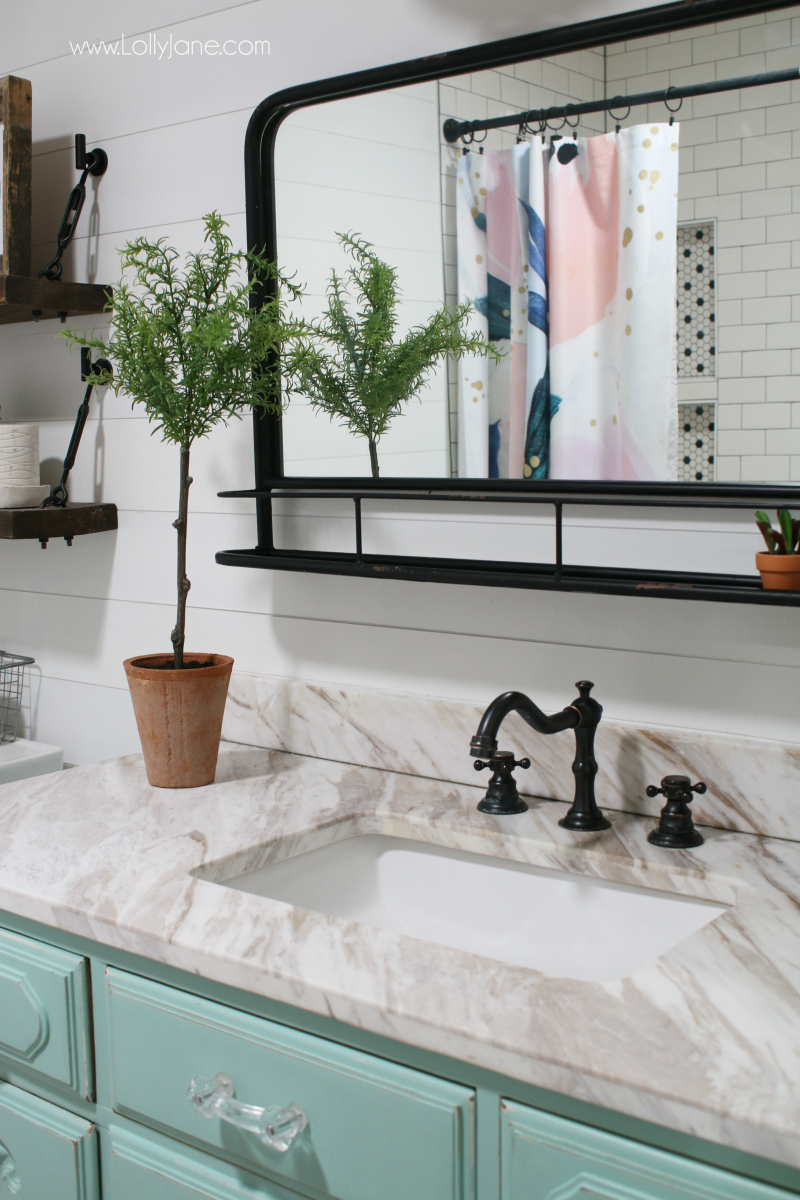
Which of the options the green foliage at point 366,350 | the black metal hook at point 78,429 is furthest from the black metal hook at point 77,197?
the green foliage at point 366,350

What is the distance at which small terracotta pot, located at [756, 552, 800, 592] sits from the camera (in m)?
1.08

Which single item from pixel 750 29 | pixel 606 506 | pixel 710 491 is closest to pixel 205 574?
pixel 606 506

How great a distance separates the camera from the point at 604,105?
47.9 inches

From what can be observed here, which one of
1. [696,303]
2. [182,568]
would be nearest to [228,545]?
[182,568]

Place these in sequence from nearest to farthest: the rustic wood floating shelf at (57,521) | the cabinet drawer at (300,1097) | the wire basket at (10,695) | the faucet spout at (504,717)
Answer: the cabinet drawer at (300,1097)
the faucet spout at (504,717)
the rustic wood floating shelf at (57,521)
the wire basket at (10,695)

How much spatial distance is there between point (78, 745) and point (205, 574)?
490 mm

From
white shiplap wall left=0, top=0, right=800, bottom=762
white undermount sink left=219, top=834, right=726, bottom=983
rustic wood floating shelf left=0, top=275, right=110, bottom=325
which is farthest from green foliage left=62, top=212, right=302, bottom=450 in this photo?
white undermount sink left=219, top=834, right=726, bottom=983

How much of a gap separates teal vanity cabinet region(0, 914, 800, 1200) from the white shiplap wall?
23.4 inches

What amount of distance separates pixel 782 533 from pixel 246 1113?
2.66 feet

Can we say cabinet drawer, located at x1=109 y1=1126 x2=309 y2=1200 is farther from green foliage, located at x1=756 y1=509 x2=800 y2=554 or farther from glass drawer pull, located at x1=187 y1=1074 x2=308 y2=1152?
green foliage, located at x1=756 y1=509 x2=800 y2=554

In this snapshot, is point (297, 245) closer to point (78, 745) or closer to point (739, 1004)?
point (78, 745)

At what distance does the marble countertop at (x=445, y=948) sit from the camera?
0.73m

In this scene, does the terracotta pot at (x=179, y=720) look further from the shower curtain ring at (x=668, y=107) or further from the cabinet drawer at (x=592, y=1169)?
the shower curtain ring at (x=668, y=107)

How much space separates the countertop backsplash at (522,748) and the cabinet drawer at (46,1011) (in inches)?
22.3
